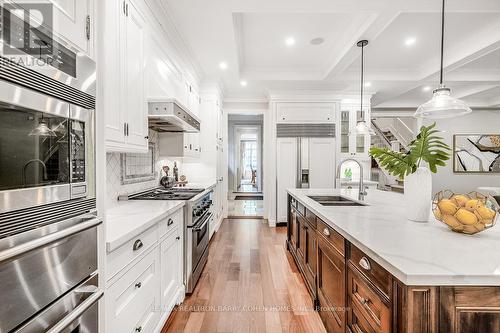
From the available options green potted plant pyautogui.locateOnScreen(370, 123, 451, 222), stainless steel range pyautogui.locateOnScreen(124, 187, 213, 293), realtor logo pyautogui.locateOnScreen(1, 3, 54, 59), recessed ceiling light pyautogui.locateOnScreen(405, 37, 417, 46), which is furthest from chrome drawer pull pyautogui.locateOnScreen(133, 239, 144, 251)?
recessed ceiling light pyautogui.locateOnScreen(405, 37, 417, 46)

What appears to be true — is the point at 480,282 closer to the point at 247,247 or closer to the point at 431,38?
the point at 247,247

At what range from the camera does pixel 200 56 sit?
3.69 metres

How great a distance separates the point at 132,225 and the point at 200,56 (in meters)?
2.96

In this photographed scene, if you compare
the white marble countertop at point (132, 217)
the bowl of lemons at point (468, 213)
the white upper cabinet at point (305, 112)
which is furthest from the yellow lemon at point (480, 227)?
the white upper cabinet at point (305, 112)

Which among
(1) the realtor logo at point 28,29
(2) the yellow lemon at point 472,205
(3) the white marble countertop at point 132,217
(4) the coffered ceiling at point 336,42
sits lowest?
(3) the white marble countertop at point 132,217

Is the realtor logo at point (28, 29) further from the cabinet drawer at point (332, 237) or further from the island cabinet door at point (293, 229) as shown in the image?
the island cabinet door at point (293, 229)

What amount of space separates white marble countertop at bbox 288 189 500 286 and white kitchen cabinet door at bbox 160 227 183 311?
1.22 meters

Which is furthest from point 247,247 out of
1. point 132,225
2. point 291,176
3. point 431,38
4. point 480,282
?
point 431,38

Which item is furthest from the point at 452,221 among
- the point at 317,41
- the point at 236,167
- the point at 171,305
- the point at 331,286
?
the point at 236,167

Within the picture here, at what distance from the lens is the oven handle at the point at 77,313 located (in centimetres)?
83

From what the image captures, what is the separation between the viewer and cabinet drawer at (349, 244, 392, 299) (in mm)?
1020

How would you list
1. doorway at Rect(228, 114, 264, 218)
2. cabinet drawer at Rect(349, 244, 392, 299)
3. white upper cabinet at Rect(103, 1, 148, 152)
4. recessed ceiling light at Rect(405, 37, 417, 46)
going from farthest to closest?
doorway at Rect(228, 114, 264, 218), recessed ceiling light at Rect(405, 37, 417, 46), white upper cabinet at Rect(103, 1, 148, 152), cabinet drawer at Rect(349, 244, 392, 299)

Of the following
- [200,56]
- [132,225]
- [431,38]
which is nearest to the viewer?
[132,225]

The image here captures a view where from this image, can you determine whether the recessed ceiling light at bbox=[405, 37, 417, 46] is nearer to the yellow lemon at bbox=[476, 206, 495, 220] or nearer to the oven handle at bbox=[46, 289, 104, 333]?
the yellow lemon at bbox=[476, 206, 495, 220]
